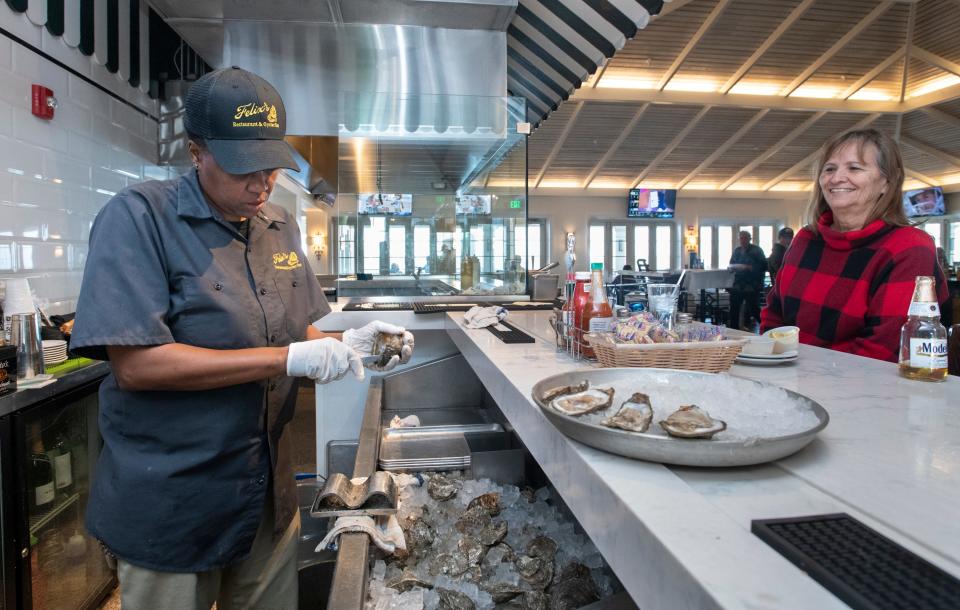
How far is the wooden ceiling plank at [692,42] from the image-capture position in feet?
32.1

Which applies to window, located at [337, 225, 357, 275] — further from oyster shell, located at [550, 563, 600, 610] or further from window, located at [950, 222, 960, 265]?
window, located at [950, 222, 960, 265]

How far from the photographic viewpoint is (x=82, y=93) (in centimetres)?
306

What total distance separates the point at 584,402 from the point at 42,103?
3.06m

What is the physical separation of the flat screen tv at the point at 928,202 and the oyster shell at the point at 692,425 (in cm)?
1925

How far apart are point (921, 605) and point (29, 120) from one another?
3.44 m

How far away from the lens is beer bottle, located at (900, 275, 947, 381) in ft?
3.97

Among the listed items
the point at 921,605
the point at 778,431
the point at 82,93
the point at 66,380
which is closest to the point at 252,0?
the point at 82,93

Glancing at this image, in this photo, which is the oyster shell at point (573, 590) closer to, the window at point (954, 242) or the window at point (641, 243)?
the window at point (641, 243)

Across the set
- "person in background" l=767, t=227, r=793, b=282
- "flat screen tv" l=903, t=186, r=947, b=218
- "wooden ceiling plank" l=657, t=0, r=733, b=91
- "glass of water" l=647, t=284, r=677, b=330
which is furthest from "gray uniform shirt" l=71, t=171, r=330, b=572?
"flat screen tv" l=903, t=186, r=947, b=218

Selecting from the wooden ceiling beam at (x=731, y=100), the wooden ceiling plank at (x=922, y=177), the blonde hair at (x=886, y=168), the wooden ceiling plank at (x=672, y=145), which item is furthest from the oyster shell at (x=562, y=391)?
the wooden ceiling plank at (x=922, y=177)

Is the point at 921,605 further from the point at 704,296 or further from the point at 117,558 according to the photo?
the point at 704,296

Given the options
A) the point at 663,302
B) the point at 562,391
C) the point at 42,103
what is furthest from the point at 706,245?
the point at 562,391

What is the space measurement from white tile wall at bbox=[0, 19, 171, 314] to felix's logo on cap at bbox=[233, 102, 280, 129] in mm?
1937

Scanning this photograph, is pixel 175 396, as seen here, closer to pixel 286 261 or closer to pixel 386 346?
pixel 286 261
